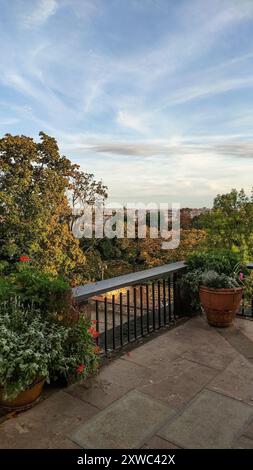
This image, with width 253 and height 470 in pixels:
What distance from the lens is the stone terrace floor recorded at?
171 centimetres

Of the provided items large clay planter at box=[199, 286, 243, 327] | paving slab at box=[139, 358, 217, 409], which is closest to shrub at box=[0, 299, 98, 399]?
paving slab at box=[139, 358, 217, 409]

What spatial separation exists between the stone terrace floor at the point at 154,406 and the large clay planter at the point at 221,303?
515mm

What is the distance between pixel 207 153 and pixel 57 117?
4.11 metres

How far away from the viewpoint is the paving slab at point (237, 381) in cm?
219

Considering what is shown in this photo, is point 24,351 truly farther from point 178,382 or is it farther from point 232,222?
point 232,222

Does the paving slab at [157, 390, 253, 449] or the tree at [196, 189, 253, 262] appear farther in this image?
the tree at [196, 189, 253, 262]

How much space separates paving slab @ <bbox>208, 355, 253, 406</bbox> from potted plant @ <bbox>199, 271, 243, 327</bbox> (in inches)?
32.2

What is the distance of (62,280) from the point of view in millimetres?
2316

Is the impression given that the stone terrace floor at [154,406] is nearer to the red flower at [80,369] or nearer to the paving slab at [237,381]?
the paving slab at [237,381]

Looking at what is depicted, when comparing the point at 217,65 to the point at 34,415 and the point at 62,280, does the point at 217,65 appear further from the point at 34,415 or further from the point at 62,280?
the point at 34,415

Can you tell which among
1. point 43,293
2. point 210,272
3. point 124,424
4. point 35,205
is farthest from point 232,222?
point 35,205

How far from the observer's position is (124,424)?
1853 millimetres

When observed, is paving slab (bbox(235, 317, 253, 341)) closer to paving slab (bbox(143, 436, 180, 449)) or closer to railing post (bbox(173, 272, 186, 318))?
railing post (bbox(173, 272, 186, 318))

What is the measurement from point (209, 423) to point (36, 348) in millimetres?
1206
